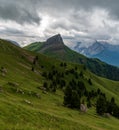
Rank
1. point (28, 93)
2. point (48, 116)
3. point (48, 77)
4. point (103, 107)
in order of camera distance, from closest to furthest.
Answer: point (48, 116)
point (28, 93)
point (103, 107)
point (48, 77)

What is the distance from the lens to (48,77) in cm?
17850

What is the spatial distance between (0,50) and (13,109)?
6200 inches

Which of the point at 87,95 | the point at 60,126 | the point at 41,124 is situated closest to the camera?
the point at 41,124

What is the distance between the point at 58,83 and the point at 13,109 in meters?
126

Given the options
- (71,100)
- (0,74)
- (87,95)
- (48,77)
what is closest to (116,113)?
(71,100)

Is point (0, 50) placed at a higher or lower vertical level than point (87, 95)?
higher

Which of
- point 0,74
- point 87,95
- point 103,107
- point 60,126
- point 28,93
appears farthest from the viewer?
point 87,95

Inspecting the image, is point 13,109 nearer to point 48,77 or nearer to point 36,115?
point 36,115

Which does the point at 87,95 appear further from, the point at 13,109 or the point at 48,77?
the point at 13,109

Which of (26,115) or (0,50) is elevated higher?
(0,50)

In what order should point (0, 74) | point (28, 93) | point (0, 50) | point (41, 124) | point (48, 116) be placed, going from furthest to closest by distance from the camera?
point (0, 50) → point (0, 74) → point (28, 93) → point (48, 116) → point (41, 124)

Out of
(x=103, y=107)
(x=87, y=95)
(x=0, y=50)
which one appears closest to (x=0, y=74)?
(x=103, y=107)

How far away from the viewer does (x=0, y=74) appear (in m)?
118

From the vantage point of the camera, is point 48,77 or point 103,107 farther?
point 48,77
